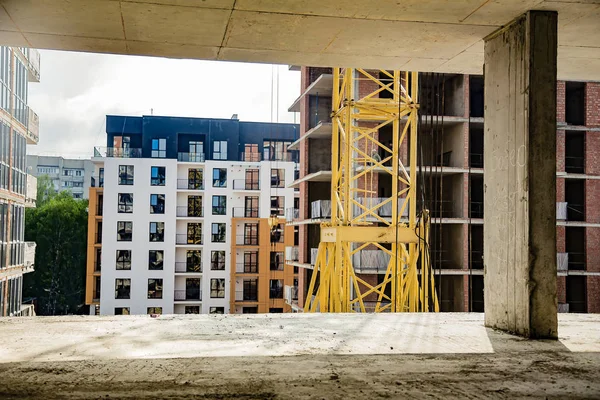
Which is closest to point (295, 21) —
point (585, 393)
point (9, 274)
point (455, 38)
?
point (455, 38)

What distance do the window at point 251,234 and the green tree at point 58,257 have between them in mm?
18657

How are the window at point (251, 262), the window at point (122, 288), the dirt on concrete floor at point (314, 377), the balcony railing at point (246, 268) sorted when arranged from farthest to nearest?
the window at point (251, 262)
the balcony railing at point (246, 268)
the window at point (122, 288)
the dirt on concrete floor at point (314, 377)

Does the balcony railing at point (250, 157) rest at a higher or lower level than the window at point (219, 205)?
higher

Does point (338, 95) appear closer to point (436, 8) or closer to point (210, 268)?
point (436, 8)

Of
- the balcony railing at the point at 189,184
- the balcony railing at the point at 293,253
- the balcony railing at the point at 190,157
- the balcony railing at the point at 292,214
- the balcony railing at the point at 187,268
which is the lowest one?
the balcony railing at the point at 187,268

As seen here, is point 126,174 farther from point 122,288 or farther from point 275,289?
point 275,289

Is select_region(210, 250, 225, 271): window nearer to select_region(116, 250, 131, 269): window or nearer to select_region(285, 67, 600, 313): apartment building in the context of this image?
select_region(116, 250, 131, 269): window

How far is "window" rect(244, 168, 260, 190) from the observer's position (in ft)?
205

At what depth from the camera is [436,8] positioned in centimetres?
752

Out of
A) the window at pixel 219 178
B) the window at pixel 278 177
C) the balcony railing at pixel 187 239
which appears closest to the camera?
the balcony railing at pixel 187 239

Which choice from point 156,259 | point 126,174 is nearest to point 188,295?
point 156,259

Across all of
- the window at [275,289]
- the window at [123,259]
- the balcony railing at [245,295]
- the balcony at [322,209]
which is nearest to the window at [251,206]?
the window at [275,289]

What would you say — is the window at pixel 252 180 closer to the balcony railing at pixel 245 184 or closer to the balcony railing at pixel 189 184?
the balcony railing at pixel 245 184

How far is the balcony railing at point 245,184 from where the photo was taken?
A: 61969 millimetres
